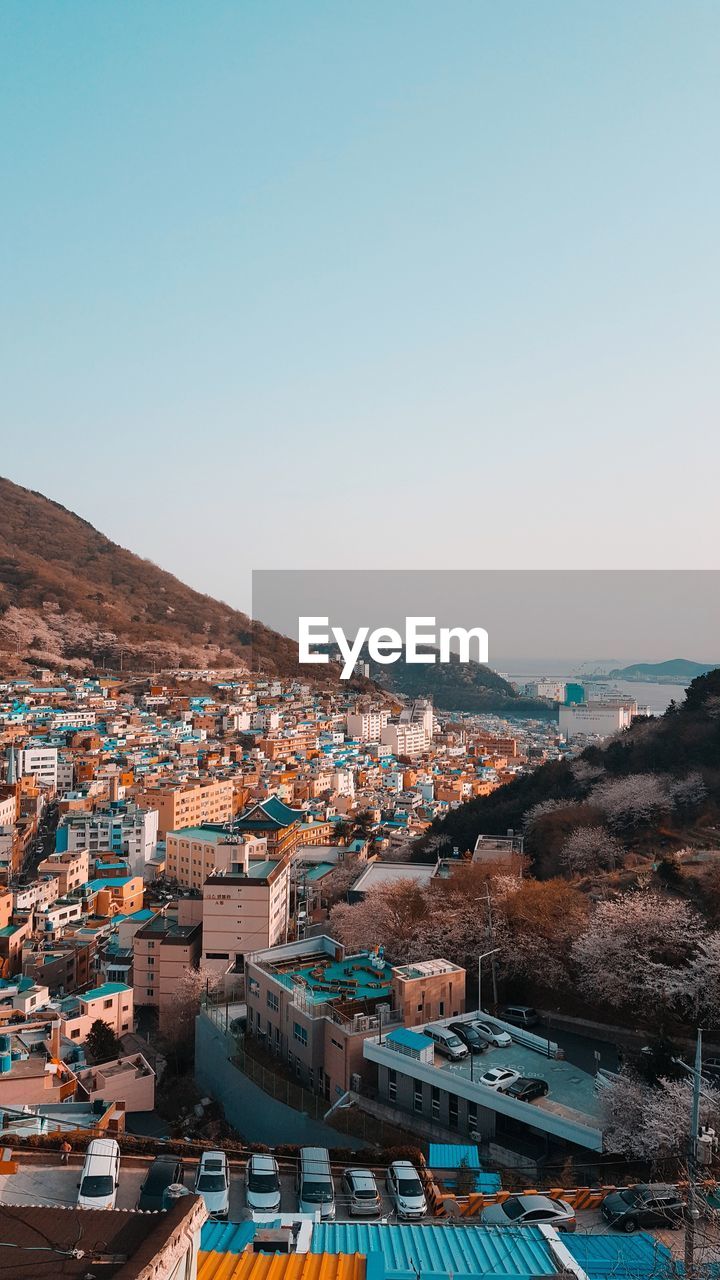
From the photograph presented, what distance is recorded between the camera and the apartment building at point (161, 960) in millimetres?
9898

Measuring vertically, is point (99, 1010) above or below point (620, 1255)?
below

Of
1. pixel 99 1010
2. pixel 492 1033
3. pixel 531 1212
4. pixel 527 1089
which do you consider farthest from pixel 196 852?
pixel 531 1212

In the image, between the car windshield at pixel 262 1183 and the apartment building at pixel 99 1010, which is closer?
the car windshield at pixel 262 1183

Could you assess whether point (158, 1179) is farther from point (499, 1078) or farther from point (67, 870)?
point (67, 870)

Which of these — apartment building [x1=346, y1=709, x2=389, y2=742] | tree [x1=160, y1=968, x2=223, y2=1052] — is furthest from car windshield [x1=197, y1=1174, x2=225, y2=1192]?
apartment building [x1=346, y1=709, x2=389, y2=742]

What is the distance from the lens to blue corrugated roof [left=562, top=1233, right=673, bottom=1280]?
10.8ft

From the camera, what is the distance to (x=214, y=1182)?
3.66 metres

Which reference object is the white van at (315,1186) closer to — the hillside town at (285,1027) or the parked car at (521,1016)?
the hillside town at (285,1027)

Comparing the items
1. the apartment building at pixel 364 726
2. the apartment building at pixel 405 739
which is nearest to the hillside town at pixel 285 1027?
the apartment building at pixel 405 739

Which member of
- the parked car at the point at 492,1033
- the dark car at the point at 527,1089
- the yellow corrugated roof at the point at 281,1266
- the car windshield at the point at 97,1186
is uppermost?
the yellow corrugated roof at the point at 281,1266

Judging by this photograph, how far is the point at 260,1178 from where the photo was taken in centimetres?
373

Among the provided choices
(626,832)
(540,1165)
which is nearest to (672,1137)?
(540,1165)

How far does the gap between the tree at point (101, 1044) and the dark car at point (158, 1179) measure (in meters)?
4.54

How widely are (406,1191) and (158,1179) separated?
3.25ft
